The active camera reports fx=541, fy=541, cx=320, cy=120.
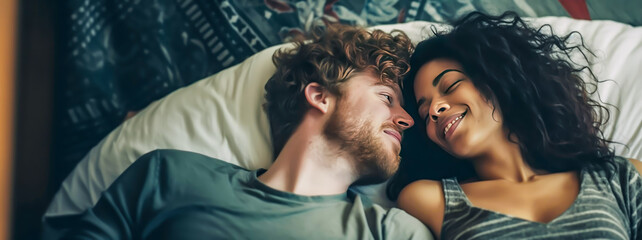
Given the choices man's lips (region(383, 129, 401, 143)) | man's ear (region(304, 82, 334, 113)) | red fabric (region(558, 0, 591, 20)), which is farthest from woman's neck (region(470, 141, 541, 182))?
red fabric (region(558, 0, 591, 20))

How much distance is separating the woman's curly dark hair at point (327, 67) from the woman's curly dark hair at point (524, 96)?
5 centimetres

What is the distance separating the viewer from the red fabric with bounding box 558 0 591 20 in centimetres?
124

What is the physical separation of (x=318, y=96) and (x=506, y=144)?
1.16ft

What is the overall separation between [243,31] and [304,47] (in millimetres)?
257

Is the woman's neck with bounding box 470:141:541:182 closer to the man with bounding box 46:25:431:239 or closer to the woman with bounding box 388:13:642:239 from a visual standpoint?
the woman with bounding box 388:13:642:239

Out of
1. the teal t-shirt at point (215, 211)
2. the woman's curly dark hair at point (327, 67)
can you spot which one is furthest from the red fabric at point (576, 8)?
the teal t-shirt at point (215, 211)

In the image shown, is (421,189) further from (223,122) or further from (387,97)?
(223,122)

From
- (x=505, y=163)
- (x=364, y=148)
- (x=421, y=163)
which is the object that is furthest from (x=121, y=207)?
(x=505, y=163)

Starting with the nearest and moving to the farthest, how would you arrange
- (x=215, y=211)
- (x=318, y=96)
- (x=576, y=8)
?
(x=215, y=211) < (x=318, y=96) < (x=576, y=8)

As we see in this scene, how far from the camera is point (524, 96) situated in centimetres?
94

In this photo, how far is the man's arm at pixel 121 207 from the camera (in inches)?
35.4

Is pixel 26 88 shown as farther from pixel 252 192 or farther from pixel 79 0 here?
pixel 252 192

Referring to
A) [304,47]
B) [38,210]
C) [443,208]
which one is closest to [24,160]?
[38,210]

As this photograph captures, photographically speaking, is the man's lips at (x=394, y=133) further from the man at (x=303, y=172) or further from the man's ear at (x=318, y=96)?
the man's ear at (x=318, y=96)
